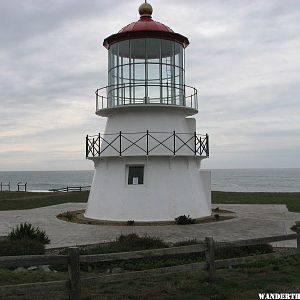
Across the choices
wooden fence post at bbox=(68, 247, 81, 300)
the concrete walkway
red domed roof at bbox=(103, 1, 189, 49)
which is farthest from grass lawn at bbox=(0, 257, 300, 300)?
red domed roof at bbox=(103, 1, 189, 49)

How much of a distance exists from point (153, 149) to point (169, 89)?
8.39 ft

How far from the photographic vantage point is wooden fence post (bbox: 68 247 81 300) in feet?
21.8

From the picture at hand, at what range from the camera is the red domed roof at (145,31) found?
17.8 metres

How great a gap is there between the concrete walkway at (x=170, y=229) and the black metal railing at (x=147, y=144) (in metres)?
3.23

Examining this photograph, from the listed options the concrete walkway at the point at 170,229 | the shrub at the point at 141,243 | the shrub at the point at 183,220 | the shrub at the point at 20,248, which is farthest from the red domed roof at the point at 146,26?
the shrub at the point at 20,248

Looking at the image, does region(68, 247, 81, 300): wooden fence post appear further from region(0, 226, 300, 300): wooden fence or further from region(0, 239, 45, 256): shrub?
region(0, 239, 45, 256): shrub

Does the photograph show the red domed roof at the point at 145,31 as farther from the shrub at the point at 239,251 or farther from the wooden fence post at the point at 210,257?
the wooden fence post at the point at 210,257

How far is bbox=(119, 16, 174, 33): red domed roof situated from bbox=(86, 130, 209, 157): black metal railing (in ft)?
13.6

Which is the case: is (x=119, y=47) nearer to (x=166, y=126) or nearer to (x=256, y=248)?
(x=166, y=126)

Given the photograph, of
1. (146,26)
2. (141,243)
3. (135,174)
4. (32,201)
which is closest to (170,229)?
(135,174)

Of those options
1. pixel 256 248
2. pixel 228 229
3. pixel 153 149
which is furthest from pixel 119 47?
pixel 256 248

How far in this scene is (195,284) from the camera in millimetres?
7934

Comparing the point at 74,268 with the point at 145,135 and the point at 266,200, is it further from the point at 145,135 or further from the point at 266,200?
the point at 266,200

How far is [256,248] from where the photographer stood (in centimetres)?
1119
